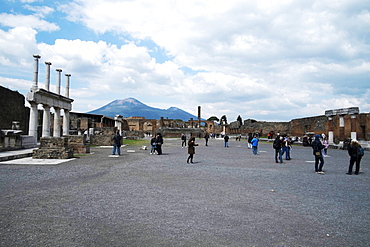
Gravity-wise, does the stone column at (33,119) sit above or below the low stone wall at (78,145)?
above

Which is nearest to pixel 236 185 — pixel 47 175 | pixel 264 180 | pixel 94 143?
pixel 264 180

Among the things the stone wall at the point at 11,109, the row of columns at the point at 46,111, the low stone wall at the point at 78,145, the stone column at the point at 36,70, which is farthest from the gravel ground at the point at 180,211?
the stone wall at the point at 11,109

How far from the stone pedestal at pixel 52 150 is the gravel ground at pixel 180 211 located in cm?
555

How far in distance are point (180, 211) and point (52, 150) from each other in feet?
36.7

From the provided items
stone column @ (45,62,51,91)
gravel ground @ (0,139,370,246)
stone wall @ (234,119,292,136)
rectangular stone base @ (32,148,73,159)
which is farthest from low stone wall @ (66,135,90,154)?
stone wall @ (234,119,292,136)

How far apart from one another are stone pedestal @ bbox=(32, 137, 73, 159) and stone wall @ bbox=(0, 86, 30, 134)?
52.4 feet

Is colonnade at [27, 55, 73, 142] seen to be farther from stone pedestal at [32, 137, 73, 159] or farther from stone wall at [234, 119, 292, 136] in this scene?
stone wall at [234, 119, 292, 136]

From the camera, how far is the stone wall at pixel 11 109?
1069 inches

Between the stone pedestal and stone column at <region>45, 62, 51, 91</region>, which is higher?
stone column at <region>45, 62, 51, 91</region>

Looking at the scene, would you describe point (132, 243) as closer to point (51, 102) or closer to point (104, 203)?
point (104, 203)

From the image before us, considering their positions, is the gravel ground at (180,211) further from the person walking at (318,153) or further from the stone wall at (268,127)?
the stone wall at (268,127)

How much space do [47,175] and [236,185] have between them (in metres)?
6.22

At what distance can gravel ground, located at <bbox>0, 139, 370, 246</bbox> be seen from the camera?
13.1ft

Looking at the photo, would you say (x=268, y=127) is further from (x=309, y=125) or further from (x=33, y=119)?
(x=33, y=119)
